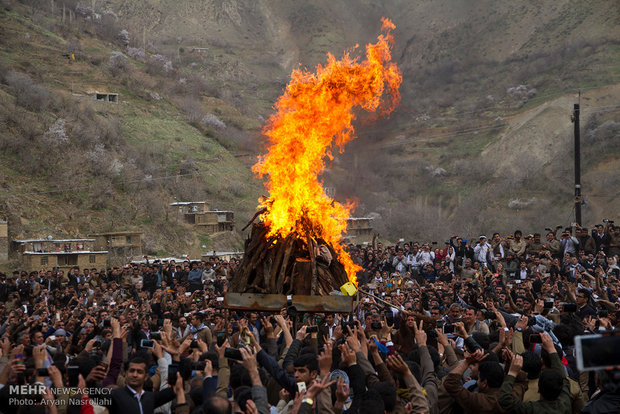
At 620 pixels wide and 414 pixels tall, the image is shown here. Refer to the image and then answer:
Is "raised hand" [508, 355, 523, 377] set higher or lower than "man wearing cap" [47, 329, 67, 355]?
higher

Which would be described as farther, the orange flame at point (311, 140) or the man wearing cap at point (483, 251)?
the man wearing cap at point (483, 251)

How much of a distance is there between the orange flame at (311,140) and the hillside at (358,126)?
3117cm

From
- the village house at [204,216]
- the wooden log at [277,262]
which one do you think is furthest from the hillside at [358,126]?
the wooden log at [277,262]

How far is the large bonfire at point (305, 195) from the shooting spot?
1160cm

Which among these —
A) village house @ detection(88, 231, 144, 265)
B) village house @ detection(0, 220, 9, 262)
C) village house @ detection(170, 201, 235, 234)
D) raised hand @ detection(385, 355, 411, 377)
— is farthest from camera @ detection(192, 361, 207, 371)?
village house @ detection(170, 201, 235, 234)

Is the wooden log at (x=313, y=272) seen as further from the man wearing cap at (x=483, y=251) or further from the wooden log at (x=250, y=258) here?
the man wearing cap at (x=483, y=251)

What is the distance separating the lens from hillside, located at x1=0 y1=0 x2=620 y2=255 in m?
48.1

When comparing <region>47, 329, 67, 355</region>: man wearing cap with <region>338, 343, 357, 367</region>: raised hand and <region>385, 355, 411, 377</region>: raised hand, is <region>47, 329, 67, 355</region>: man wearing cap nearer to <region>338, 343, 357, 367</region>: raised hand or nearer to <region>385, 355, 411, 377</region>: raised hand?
<region>338, 343, 357, 367</region>: raised hand

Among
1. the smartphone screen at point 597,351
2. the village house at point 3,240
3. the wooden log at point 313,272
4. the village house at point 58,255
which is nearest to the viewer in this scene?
the smartphone screen at point 597,351

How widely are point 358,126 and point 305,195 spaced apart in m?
52.1

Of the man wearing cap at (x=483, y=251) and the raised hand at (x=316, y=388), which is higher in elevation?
the man wearing cap at (x=483, y=251)

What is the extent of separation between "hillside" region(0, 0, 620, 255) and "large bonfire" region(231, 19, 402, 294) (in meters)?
31.2

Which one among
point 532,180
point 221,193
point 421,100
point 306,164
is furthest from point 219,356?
point 421,100

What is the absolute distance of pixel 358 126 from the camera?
210 ft
